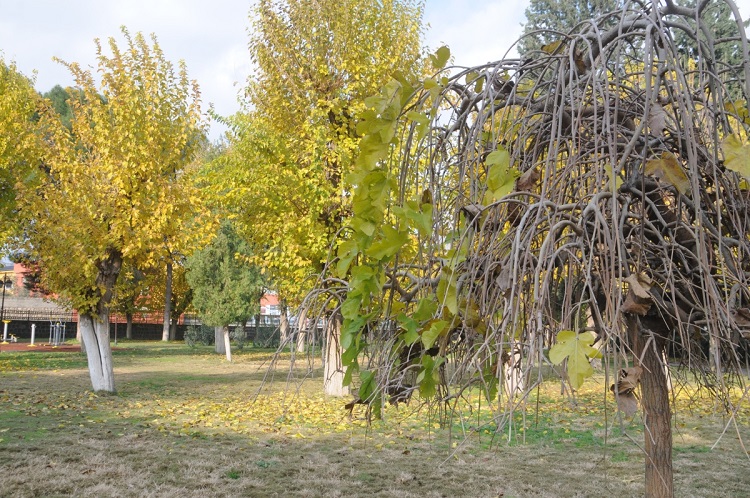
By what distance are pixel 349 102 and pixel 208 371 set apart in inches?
377

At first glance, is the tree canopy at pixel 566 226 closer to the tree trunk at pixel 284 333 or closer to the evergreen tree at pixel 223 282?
the tree trunk at pixel 284 333

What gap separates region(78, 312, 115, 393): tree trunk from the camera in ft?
37.1

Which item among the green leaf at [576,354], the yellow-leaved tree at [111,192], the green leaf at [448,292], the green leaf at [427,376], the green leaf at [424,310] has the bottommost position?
the green leaf at [427,376]

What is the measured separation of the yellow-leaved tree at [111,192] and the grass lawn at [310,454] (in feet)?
6.02

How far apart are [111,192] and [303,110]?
3.54 metres

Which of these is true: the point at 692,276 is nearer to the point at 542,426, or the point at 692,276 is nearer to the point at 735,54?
the point at 542,426

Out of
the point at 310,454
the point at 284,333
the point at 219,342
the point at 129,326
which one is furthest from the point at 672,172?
the point at 129,326

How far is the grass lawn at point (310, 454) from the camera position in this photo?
535 centimetres

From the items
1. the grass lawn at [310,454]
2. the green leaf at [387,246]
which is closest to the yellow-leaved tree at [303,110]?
the grass lawn at [310,454]

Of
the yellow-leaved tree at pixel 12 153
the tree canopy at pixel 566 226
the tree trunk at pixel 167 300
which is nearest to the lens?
the tree canopy at pixel 566 226

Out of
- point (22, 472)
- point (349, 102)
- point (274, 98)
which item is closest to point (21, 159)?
point (274, 98)

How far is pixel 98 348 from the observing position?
37.8 ft

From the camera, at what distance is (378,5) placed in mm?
11742

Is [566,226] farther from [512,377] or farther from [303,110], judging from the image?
[303,110]
